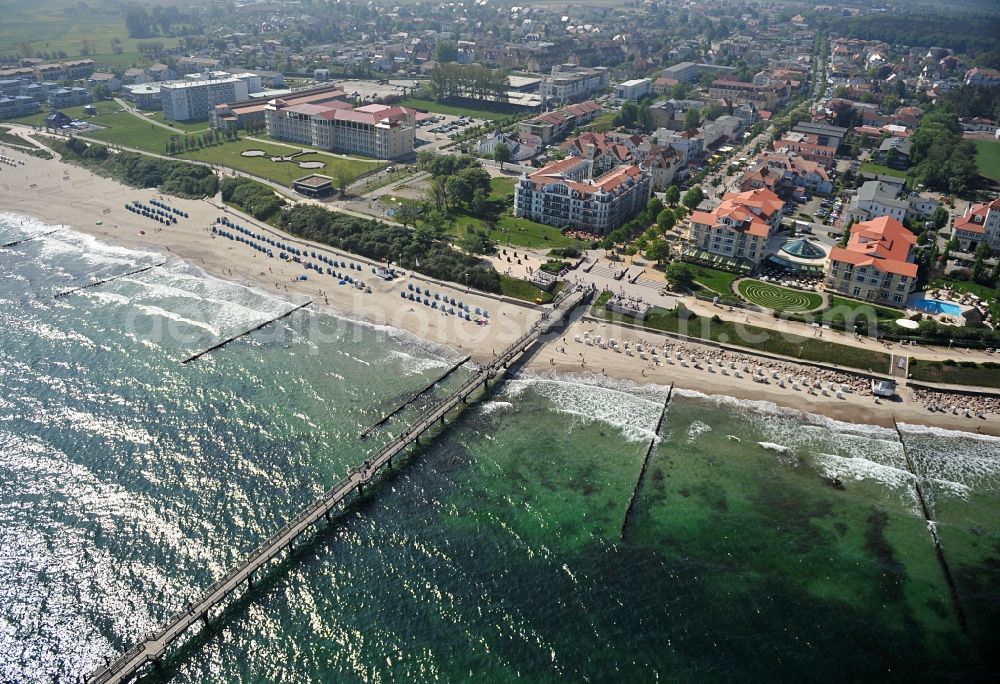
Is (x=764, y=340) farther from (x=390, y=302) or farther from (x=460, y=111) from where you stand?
(x=460, y=111)

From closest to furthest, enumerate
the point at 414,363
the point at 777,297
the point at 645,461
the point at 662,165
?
the point at 645,461
the point at 414,363
the point at 777,297
the point at 662,165

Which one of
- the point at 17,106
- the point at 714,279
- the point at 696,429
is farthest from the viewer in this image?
the point at 17,106

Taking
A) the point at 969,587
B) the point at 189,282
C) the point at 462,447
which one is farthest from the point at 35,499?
the point at 969,587

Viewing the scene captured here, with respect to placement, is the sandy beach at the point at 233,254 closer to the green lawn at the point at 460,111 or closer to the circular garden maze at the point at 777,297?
the circular garden maze at the point at 777,297

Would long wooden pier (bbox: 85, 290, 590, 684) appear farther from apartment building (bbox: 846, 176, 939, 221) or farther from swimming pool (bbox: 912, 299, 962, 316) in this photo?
apartment building (bbox: 846, 176, 939, 221)

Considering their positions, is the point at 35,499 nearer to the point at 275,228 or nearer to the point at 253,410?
the point at 253,410

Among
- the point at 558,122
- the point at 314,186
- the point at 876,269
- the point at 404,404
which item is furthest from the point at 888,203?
the point at 314,186
